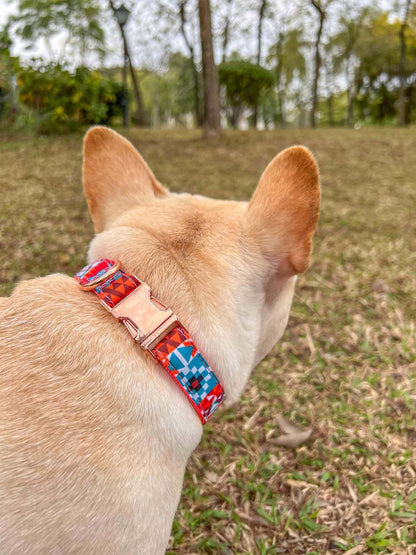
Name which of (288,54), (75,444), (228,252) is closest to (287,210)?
(228,252)

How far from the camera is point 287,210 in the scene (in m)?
1.36

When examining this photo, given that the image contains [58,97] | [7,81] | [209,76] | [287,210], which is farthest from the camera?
[209,76]

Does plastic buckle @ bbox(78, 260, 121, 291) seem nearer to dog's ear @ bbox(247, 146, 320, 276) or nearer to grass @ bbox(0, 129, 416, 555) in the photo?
dog's ear @ bbox(247, 146, 320, 276)

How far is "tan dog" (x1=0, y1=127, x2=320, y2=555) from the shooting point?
107 cm

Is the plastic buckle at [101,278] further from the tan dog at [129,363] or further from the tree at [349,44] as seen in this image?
Result: the tree at [349,44]

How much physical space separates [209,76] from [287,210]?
7525 mm

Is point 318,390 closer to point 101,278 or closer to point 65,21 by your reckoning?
point 101,278

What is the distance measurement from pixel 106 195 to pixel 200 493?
1.62m

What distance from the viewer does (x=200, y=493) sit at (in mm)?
2135

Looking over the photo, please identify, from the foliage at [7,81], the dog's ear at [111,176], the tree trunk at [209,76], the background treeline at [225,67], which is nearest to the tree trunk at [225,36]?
the background treeline at [225,67]

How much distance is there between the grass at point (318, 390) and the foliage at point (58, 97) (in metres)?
1.28

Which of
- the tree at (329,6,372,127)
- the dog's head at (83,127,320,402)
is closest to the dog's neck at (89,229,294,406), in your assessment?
the dog's head at (83,127,320,402)

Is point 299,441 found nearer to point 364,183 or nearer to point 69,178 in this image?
point 69,178

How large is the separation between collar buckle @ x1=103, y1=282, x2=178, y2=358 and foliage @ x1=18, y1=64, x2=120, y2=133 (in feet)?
21.5
